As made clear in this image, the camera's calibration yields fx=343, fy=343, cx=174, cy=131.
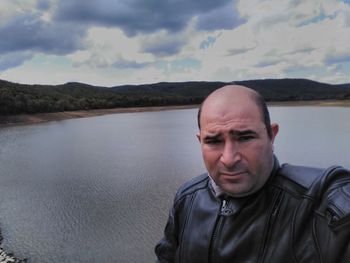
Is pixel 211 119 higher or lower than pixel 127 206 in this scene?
higher

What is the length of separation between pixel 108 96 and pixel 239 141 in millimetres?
77180

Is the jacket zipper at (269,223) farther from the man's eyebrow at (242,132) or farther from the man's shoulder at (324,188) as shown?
the man's eyebrow at (242,132)

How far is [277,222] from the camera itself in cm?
103

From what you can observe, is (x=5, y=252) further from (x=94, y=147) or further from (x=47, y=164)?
(x=94, y=147)

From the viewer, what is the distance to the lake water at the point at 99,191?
→ 7.77 metres

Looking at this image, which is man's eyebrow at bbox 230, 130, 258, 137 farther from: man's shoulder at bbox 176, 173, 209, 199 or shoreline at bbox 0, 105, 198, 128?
shoreline at bbox 0, 105, 198, 128

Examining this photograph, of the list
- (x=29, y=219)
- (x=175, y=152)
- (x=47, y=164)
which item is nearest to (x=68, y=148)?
(x=47, y=164)

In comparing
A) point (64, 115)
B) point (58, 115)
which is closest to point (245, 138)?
Result: point (58, 115)

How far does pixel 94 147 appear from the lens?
909 inches

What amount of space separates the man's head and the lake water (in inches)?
248

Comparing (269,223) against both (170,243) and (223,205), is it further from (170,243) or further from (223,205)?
(170,243)

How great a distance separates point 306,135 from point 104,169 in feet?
47.2

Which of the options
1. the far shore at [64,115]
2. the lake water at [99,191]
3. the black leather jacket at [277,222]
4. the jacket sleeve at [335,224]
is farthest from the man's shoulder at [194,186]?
the far shore at [64,115]

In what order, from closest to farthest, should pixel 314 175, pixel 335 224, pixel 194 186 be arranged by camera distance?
pixel 335 224 → pixel 314 175 → pixel 194 186
